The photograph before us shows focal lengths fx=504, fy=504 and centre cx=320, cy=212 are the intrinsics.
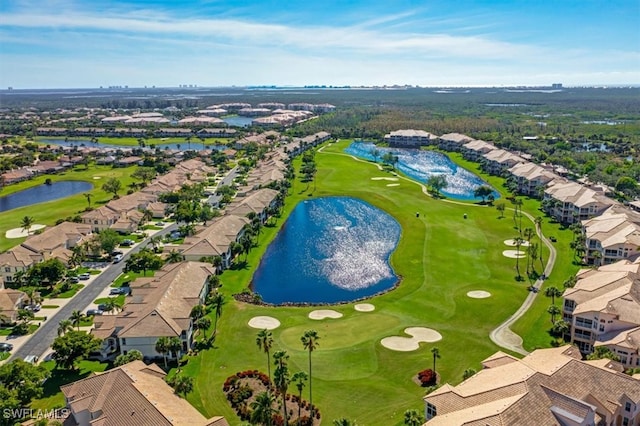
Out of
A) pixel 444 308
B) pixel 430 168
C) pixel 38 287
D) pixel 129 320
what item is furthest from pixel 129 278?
pixel 430 168

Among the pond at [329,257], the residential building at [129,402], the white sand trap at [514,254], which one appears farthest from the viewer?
the white sand trap at [514,254]

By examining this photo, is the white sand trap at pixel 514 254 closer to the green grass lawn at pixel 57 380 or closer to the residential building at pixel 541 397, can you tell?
the residential building at pixel 541 397

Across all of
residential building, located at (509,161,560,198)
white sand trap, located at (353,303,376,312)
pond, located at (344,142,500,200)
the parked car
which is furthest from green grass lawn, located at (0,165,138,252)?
residential building, located at (509,161,560,198)

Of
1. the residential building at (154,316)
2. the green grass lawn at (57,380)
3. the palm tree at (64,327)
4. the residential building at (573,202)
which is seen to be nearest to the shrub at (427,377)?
the residential building at (154,316)

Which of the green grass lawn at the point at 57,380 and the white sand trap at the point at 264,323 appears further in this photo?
the white sand trap at the point at 264,323

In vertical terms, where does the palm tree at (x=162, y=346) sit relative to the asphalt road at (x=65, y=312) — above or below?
above

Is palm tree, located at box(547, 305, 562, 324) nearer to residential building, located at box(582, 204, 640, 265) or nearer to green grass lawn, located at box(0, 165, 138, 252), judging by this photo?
residential building, located at box(582, 204, 640, 265)

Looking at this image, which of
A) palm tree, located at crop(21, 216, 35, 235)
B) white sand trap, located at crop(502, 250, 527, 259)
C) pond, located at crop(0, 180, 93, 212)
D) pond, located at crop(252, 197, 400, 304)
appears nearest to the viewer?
pond, located at crop(252, 197, 400, 304)

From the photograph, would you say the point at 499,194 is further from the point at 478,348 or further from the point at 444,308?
the point at 478,348

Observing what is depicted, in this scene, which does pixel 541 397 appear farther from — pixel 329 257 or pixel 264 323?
pixel 329 257
